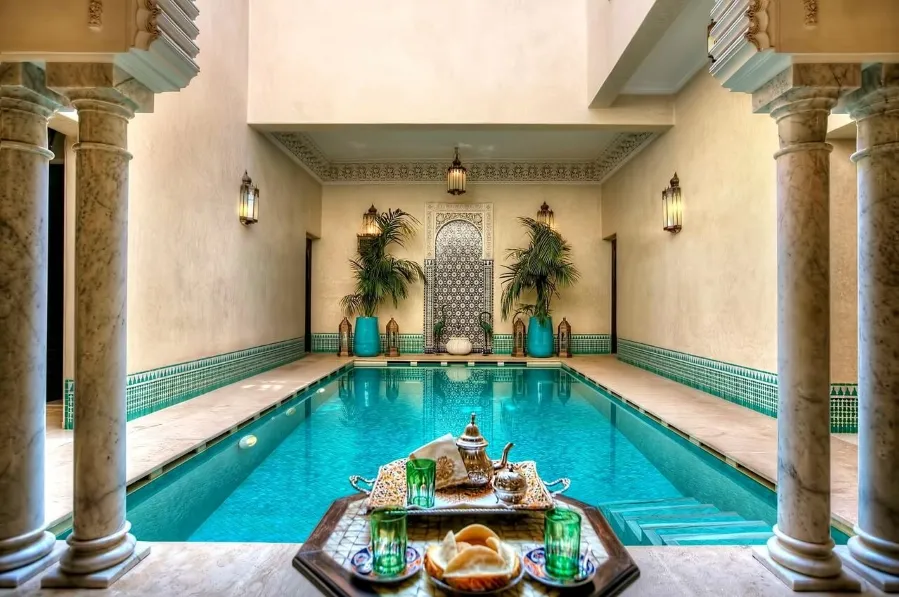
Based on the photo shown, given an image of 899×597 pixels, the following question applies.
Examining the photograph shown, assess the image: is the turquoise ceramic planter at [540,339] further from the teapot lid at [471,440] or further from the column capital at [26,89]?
the column capital at [26,89]

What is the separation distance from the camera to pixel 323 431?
4453 mm

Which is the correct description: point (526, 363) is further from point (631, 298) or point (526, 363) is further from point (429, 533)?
point (429, 533)

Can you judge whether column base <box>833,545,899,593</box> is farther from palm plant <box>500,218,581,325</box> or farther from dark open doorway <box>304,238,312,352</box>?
dark open doorway <box>304,238,312,352</box>

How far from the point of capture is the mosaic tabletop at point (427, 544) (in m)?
1.55

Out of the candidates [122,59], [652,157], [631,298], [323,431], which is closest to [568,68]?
[652,157]

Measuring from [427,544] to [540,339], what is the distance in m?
7.34

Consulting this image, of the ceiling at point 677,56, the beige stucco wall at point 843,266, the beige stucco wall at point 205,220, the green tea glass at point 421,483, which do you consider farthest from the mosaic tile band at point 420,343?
the green tea glass at point 421,483

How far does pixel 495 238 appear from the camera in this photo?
9.42 m

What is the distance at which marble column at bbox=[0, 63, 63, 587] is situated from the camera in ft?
6.03

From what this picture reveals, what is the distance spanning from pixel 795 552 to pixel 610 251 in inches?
318

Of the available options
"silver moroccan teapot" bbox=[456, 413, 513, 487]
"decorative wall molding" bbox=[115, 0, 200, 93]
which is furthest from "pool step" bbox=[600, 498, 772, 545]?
"decorative wall molding" bbox=[115, 0, 200, 93]

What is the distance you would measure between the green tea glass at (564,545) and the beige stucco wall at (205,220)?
3736mm

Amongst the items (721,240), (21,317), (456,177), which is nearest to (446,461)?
(21,317)

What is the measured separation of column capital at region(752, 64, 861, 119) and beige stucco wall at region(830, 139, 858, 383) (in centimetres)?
272
